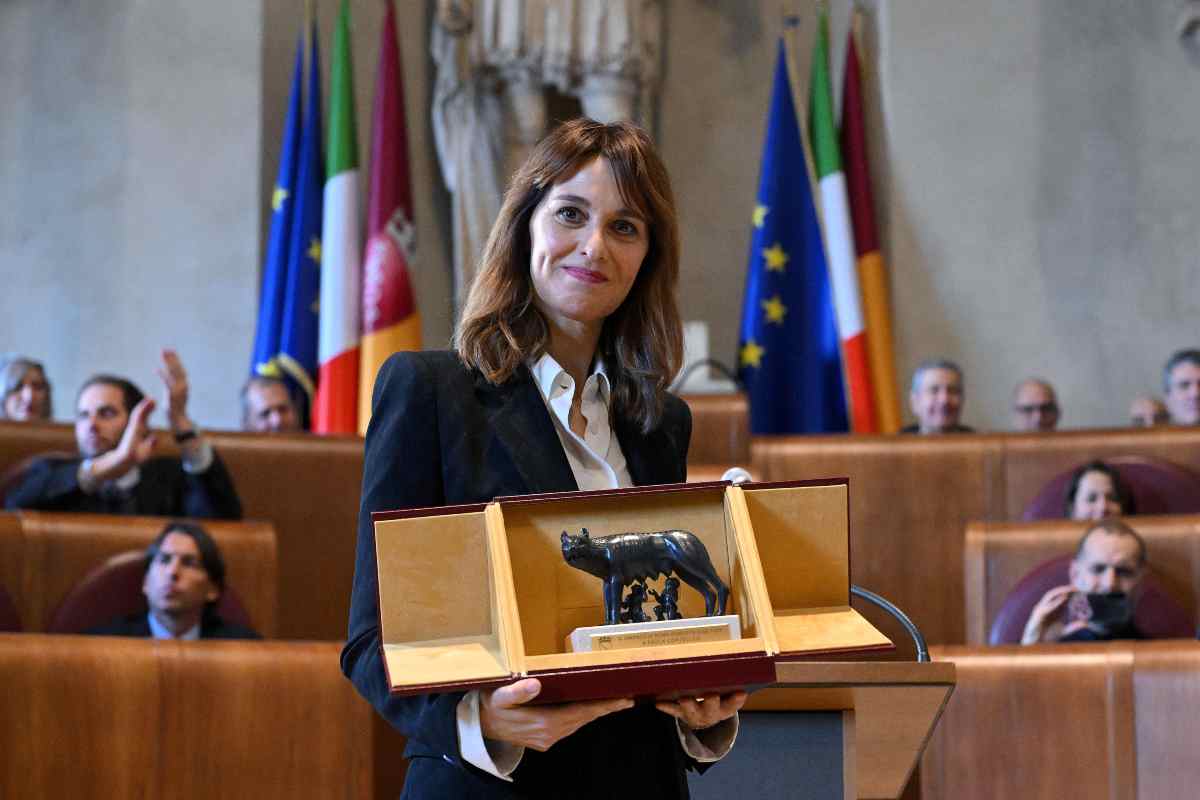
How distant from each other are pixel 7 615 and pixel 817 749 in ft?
7.36

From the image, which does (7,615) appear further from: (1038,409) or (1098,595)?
(1038,409)

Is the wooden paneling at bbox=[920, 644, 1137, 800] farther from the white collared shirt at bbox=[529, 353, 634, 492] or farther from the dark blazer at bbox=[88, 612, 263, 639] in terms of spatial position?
the white collared shirt at bbox=[529, 353, 634, 492]

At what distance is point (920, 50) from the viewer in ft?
26.0

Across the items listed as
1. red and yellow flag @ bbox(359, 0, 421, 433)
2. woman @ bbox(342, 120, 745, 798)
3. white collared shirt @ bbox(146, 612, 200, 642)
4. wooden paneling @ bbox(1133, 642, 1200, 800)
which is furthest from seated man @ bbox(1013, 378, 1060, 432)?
woman @ bbox(342, 120, 745, 798)

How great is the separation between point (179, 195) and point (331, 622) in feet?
9.52

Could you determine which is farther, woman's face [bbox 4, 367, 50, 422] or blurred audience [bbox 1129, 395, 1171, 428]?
blurred audience [bbox 1129, 395, 1171, 428]

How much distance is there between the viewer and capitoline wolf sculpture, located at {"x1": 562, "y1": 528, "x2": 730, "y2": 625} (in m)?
1.32

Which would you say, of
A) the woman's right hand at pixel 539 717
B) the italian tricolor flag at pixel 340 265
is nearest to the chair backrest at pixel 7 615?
the italian tricolor flag at pixel 340 265

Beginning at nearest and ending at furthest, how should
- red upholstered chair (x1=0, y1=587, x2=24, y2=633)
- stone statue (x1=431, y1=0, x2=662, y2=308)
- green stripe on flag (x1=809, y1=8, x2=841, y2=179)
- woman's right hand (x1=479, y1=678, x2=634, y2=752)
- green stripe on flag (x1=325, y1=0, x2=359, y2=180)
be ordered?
1. woman's right hand (x1=479, y1=678, x2=634, y2=752)
2. red upholstered chair (x1=0, y1=587, x2=24, y2=633)
3. green stripe on flag (x1=325, y1=0, x2=359, y2=180)
4. stone statue (x1=431, y1=0, x2=662, y2=308)
5. green stripe on flag (x1=809, y1=8, x2=841, y2=179)

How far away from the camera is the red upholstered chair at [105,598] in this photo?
4172mm

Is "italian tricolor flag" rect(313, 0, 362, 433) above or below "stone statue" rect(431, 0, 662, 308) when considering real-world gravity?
below

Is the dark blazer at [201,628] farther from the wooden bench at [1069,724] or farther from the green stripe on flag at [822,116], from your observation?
the green stripe on flag at [822,116]

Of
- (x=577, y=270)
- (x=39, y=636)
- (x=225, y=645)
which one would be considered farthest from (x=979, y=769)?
(x=577, y=270)

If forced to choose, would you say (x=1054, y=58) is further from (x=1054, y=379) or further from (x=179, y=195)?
(x=179, y=195)
